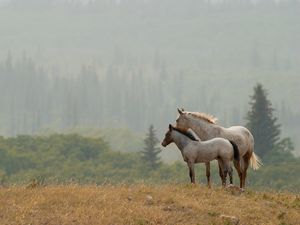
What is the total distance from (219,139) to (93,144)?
66573 mm

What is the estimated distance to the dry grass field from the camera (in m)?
13.9

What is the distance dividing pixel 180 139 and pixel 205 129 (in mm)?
1286

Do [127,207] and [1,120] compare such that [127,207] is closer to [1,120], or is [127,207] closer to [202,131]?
[202,131]

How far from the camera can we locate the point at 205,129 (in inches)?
797

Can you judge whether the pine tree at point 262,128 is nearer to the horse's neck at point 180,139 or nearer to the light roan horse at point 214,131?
the light roan horse at point 214,131

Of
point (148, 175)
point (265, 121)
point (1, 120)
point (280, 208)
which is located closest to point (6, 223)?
point (280, 208)

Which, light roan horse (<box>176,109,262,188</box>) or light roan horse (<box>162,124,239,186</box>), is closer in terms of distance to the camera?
light roan horse (<box>162,124,239,186</box>)

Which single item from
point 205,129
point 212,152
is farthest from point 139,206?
point 205,129

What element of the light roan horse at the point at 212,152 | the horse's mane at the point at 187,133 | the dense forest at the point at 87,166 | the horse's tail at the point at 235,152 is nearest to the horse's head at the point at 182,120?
the horse's mane at the point at 187,133

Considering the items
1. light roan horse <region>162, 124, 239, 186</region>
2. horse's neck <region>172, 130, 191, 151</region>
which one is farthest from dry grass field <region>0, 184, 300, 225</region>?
horse's neck <region>172, 130, 191, 151</region>

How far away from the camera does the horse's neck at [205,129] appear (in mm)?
20109

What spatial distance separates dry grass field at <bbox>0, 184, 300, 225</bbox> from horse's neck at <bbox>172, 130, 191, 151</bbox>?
7.30 ft

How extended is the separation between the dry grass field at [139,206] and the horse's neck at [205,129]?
315cm

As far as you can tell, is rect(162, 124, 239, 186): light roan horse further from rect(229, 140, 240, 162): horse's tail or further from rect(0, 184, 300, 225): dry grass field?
rect(0, 184, 300, 225): dry grass field
